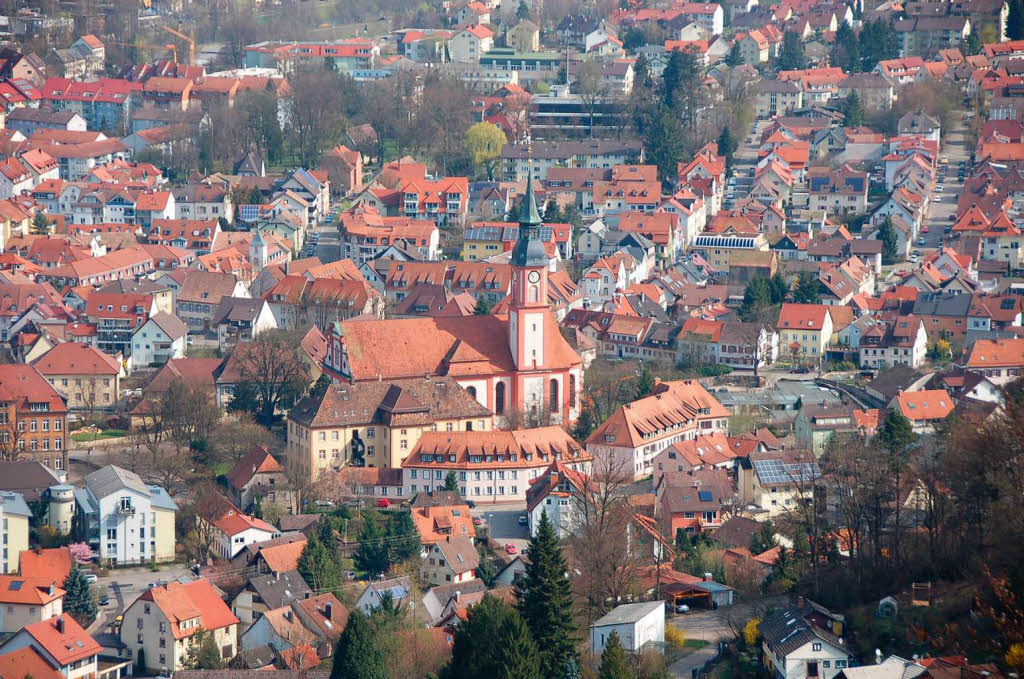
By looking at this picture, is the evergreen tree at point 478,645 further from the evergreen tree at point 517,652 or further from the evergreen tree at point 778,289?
the evergreen tree at point 778,289

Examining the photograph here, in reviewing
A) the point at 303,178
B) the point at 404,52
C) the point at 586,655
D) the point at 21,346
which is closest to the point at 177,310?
the point at 21,346

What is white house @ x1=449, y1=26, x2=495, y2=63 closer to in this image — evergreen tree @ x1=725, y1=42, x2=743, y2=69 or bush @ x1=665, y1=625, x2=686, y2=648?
evergreen tree @ x1=725, y1=42, x2=743, y2=69

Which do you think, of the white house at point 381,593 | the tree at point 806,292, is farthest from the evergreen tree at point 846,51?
the white house at point 381,593

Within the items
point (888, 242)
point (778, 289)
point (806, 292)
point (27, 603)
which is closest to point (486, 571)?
point (27, 603)

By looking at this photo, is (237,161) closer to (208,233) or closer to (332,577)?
(208,233)

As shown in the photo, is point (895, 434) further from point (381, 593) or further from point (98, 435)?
point (98, 435)

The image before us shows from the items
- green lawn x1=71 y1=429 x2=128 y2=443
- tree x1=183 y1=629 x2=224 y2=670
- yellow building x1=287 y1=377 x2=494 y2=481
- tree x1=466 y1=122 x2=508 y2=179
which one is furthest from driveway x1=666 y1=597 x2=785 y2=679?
tree x1=466 y1=122 x2=508 y2=179
